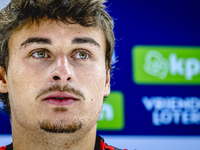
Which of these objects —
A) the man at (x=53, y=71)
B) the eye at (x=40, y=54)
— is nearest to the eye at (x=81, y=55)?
the man at (x=53, y=71)

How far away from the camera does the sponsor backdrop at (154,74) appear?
7.64 feet

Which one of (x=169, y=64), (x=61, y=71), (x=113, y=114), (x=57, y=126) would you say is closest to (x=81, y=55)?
(x=61, y=71)

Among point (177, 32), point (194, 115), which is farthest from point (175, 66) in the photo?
A: point (194, 115)

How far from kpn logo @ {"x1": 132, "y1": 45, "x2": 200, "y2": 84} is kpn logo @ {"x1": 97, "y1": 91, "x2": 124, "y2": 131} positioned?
33cm

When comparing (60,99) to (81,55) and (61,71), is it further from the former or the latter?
(81,55)

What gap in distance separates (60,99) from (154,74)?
1621mm

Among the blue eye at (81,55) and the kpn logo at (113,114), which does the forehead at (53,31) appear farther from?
the kpn logo at (113,114)

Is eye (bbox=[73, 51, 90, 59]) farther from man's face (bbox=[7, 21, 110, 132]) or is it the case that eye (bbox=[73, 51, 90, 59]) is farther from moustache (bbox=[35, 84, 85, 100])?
moustache (bbox=[35, 84, 85, 100])

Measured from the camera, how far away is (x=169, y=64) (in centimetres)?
243

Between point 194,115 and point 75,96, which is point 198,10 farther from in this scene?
point 75,96

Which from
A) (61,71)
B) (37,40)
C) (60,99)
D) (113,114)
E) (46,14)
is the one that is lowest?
(113,114)

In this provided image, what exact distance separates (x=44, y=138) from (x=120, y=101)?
1.43 m

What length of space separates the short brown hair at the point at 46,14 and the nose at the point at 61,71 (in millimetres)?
195

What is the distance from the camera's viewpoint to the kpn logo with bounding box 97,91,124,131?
236 centimetres
